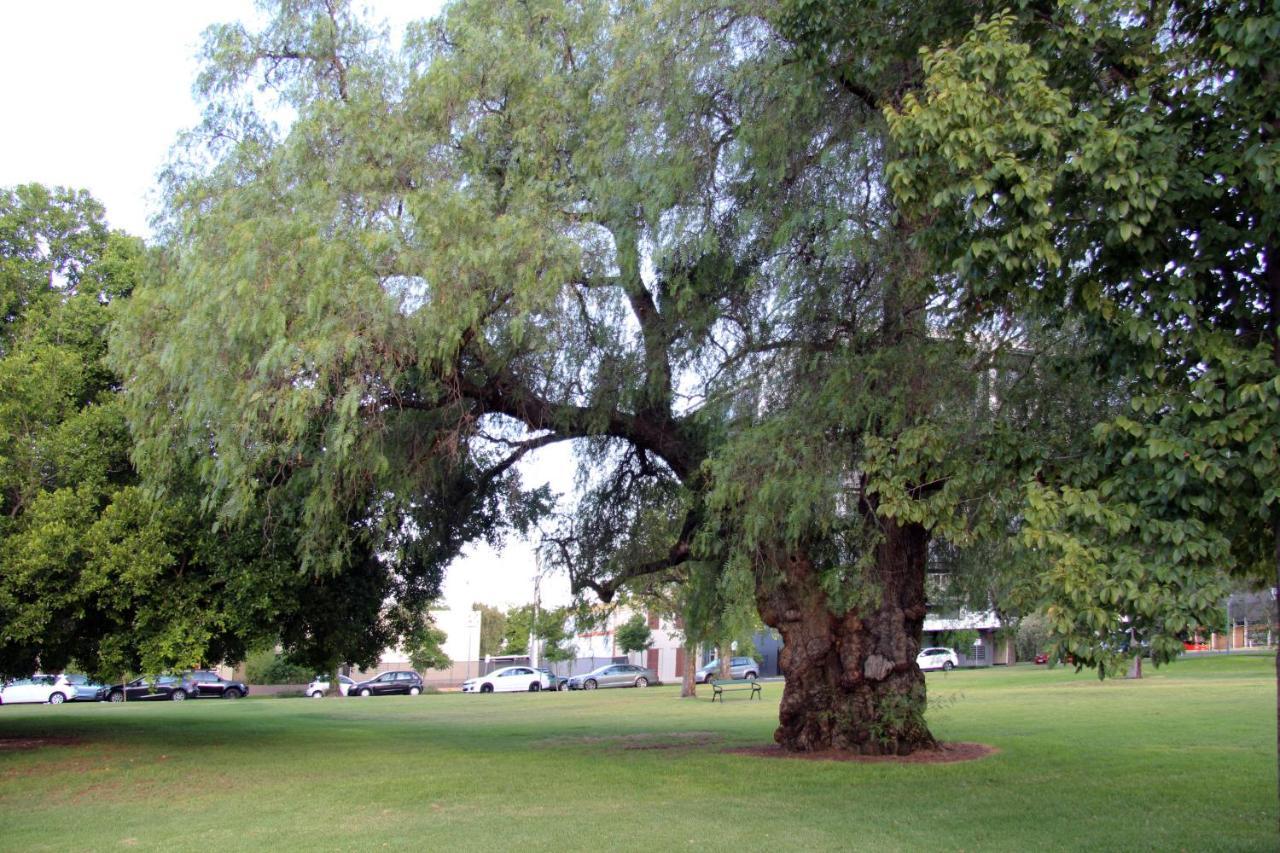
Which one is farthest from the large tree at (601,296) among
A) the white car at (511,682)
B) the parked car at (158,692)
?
the white car at (511,682)

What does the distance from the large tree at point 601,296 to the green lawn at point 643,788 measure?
2671 mm

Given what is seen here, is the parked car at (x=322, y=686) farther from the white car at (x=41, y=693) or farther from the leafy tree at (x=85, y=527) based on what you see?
the leafy tree at (x=85, y=527)

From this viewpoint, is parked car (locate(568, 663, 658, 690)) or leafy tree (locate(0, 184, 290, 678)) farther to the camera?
parked car (locate(568, 663, 658, 690))

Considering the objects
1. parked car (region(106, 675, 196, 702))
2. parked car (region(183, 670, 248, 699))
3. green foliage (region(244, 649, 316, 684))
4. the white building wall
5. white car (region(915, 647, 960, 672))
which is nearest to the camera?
parked car (region(106, 675, 196, 702))

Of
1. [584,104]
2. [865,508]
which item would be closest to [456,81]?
[584,104]

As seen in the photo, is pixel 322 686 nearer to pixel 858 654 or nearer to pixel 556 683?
pixel 556 683

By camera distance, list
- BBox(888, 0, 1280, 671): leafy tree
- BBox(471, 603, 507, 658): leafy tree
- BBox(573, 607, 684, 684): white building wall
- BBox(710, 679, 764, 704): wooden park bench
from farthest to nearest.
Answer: BBox(471, 603, 507, 658): leafy tree < BBox(573, 607, 684, 684): white building wall < BBox(710, 679, 764, 704): wooden park bench < BBox(888, 0, 1280, 671): leafy tree

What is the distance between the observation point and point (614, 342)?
14.0 metres

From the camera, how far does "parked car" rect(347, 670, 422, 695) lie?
52219 millimetres

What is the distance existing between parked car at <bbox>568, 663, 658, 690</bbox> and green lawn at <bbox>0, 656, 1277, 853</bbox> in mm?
28548

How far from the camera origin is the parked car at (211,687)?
48.8 meters

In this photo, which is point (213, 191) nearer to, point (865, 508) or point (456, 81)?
point (456, 81)

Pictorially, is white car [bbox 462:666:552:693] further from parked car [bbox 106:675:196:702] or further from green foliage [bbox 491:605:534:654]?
parked car [bbox 106:675:196:702]

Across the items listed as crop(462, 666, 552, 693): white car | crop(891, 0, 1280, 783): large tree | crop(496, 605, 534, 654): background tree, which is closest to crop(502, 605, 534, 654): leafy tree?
crop(496, 605, 534, 654): background tree
